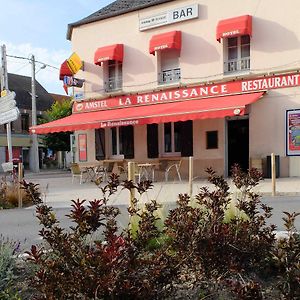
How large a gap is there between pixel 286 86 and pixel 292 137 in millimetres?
1756

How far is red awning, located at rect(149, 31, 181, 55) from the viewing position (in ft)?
52.1

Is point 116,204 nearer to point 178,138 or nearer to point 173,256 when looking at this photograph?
point 173,256

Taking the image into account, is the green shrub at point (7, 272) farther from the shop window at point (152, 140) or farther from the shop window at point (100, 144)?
the shop window at point (100, 144)

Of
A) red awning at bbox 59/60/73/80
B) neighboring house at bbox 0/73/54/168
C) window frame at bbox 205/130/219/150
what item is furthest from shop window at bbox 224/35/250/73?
Answer: neighboring house at bbox 0/73/54/168

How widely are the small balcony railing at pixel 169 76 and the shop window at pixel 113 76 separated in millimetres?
2123

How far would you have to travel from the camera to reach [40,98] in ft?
140

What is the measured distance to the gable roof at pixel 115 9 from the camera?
680 inches

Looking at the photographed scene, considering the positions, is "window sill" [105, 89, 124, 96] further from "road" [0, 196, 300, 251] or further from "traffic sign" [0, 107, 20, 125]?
"road" [0, 196, 300, 251]

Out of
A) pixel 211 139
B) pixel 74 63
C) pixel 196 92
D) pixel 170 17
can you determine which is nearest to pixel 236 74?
pixel 196 92

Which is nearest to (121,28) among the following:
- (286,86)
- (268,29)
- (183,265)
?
(268,29)

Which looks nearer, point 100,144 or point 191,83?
point 191,83

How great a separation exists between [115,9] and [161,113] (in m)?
6.82

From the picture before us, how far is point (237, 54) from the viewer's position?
15.5 meters

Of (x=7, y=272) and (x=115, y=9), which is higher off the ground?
(x=115, y=9)
